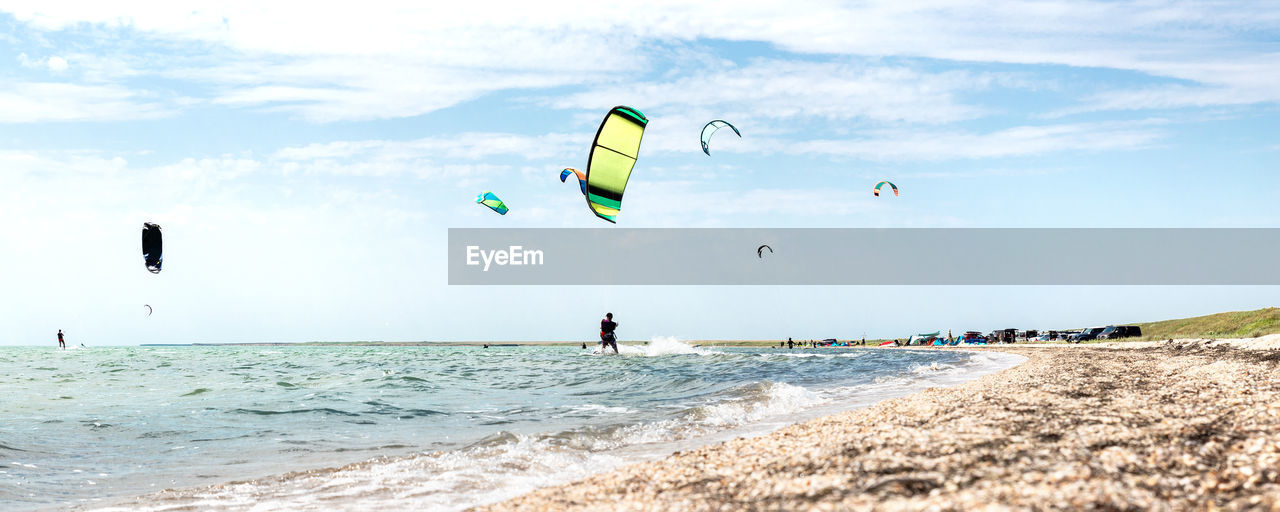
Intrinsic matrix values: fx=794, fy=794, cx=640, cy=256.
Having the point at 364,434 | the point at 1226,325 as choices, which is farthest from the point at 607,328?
the point at 1226,325

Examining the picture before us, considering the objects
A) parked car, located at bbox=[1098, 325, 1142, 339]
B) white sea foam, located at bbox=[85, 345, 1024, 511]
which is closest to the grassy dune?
parked car, located at bbox=[1098, 325, 1142, 339]

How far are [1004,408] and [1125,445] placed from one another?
8.50 ft

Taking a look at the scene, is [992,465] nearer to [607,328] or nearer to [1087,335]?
[607,328]

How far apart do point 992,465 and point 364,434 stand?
9.25 m

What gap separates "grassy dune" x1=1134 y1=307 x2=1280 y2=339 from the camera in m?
35.9

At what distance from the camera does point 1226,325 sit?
43.7 meters

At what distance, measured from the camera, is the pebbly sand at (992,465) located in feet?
13.9

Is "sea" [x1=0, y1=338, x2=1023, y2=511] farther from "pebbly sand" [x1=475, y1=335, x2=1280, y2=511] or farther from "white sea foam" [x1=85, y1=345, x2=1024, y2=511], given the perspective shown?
"pebbly sand" [x1=475, y1=335, x2=1280, y2=511]

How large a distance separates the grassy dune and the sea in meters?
24.5

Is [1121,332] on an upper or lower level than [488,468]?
lower

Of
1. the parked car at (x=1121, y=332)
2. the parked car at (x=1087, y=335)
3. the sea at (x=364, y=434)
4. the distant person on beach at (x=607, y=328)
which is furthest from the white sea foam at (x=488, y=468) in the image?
the parked car at (x=1087, y=335)

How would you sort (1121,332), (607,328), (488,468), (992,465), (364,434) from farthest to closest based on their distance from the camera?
(1121,332) → (607,328) → (364,434) → (488,468) → (992,465)

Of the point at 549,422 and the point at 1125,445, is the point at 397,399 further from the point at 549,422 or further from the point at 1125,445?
the point at 1125,445

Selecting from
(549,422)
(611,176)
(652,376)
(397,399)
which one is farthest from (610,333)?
(549,422)
